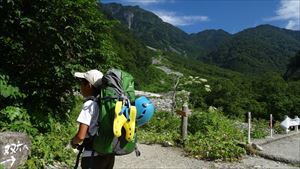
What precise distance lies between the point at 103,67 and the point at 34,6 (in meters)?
2.32

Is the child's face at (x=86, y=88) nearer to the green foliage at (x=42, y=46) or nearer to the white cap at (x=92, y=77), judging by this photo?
the white cap at (x=92, y=77)

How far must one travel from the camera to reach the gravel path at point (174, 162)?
868 cm

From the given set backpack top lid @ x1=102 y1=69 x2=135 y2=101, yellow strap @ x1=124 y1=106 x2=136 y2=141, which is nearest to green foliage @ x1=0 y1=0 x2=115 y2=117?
backpack top lid @ x1=102 y1=69 x2=135 y2=101

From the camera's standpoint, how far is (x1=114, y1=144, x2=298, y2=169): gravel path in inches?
342

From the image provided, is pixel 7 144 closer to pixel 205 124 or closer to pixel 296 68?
pixel 205 124

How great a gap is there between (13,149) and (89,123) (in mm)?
3097

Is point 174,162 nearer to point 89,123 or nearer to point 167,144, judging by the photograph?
point 167,144

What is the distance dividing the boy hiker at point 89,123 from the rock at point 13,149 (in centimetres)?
267

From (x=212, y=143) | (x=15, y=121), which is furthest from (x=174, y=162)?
(x=15, y=121)

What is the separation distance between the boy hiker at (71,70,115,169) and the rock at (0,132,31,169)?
2.67 metres

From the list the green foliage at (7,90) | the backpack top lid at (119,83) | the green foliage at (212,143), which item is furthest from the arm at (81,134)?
the green foliage at (212,143)

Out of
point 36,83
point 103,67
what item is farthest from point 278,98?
point 36,83

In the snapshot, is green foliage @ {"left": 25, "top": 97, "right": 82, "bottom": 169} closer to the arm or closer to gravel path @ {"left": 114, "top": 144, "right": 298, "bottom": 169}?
gravel path @ {"left": 114, "top": 144, "right": 298, "bottom": 169}

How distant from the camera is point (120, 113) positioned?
3.76 meters
